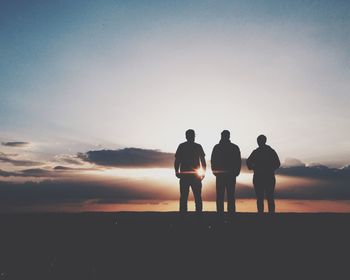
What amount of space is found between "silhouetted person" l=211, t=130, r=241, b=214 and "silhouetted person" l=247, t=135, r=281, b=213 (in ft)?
1.56

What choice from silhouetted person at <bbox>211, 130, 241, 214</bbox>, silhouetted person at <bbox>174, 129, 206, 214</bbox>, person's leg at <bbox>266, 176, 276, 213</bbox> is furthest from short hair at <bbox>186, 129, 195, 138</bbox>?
person's leg at <bbox>266, 176, 276, 213</bbox>

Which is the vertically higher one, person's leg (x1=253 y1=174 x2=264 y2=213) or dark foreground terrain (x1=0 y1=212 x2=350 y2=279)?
person's leg (x1=253 y1=174 x2=264 y2=213)

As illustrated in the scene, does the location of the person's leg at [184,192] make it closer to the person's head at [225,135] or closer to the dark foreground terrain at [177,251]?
the person's head at [225,135]

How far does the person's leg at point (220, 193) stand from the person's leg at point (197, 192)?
484 millimetres

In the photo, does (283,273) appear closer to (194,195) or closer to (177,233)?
(177,233)

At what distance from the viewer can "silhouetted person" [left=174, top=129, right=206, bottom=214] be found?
10273 mm

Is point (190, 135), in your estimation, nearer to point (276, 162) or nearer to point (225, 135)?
point (225, 135)

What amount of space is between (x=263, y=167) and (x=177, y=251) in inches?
210

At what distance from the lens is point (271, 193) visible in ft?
33.7

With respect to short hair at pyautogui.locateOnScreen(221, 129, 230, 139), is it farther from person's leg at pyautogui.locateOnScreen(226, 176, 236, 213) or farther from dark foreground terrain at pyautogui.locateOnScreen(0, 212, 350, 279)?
dark foreground terrain at pyautogui.locateOnScreen(0, 212, 350, 279)

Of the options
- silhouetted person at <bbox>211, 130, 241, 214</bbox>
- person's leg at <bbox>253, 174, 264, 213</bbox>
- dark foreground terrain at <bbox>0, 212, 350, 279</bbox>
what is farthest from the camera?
person's leg at <bbox>253, 174, 264, 213</bbox>

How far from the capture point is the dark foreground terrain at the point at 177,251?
441cm

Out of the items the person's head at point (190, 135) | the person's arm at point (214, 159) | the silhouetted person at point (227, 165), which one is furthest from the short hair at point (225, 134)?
the person's head at point (190, 135)

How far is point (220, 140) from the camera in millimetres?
→ 10281
